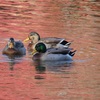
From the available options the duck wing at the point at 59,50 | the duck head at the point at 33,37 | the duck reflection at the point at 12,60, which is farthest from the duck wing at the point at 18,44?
the duck head at the point at 33,37

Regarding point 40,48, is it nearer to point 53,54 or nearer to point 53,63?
point 53,54

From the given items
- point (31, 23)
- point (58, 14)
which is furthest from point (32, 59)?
point (58, 14)

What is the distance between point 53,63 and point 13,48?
1.81 metres

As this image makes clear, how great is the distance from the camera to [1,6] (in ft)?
104

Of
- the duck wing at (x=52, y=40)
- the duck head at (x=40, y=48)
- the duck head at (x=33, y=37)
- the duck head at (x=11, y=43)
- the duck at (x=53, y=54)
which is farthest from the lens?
the duck head at (x=33, y=37)

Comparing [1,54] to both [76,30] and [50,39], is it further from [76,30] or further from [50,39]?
[76,30]

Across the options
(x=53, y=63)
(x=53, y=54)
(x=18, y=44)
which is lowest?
(x=53, y=63)

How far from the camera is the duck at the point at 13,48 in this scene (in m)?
19.8

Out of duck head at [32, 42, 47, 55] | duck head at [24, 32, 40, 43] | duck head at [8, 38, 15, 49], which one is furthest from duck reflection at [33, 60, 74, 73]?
duck head at [24, 32, 40, 43]

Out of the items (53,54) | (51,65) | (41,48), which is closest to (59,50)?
(53,54)

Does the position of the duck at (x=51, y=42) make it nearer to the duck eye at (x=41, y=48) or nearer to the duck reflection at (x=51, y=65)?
the duck eye at (x=41, y=48)

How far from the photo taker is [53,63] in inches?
731

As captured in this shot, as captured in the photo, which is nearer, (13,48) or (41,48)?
(41,48)

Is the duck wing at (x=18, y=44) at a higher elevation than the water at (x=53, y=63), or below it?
higher
